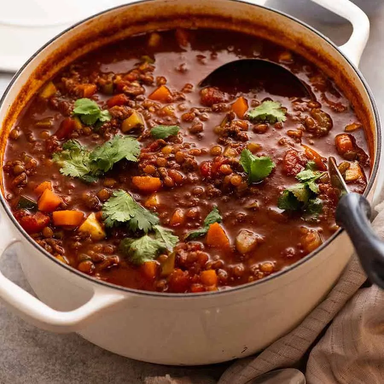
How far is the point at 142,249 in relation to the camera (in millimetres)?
2773

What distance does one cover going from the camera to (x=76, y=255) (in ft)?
9.32

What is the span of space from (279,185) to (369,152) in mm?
449

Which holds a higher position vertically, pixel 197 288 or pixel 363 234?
pixel 363 234

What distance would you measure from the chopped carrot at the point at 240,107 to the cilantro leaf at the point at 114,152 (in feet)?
1.58

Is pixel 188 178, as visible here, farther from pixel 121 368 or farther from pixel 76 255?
pixel 121 368

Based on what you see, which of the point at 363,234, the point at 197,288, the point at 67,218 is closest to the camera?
the point at 363,234

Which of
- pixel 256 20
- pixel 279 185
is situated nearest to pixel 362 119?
pixel 279 185

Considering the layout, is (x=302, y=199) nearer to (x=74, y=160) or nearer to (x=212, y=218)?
(x=212, y=218)

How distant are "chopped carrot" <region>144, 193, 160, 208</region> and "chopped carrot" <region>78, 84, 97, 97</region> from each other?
0.73 m

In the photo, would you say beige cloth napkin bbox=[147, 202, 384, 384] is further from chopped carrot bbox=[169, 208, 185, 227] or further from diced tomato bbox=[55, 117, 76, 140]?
diced tomato bbox=[55, 117, 76, 140]

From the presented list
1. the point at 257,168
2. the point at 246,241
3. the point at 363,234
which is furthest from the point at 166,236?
the point at 363,234

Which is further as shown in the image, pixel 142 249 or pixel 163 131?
pixel 163 131

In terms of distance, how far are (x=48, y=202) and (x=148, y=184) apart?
0.41 metres

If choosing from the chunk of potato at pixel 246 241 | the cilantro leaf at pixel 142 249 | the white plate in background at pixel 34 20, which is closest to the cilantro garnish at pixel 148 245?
the cilantro leaf at pixel 142 249
